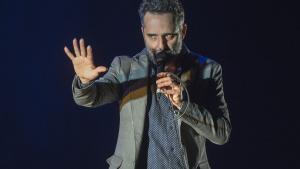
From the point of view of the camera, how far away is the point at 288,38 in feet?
10.00

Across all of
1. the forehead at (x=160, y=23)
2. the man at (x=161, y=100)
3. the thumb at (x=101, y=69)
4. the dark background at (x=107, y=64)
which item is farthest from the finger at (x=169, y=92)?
the dark background at (x=107, y=64)

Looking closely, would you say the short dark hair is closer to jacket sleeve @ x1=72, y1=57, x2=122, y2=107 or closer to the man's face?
the man's face

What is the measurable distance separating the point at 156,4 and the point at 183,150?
20.2 inches

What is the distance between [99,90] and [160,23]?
12.3 inches

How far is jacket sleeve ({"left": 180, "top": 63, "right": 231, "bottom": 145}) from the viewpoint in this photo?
4.76 ft

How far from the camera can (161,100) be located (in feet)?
5.13

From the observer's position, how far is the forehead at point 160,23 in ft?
5.17

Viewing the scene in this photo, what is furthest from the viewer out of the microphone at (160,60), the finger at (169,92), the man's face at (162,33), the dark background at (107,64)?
the dark background at (107,64)

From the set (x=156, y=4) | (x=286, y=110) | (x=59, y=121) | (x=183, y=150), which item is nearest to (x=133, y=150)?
(x=183, y=150)

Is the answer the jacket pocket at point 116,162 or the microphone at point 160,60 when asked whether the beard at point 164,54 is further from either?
the jacket pocket at point 116,162

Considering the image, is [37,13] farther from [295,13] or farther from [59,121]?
[295,13]

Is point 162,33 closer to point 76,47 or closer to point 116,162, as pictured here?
point 76,47

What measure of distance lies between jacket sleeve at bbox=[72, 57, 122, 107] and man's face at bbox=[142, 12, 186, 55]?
0.14 m

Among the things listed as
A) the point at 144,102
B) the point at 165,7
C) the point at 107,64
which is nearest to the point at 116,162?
the point at 144,102
